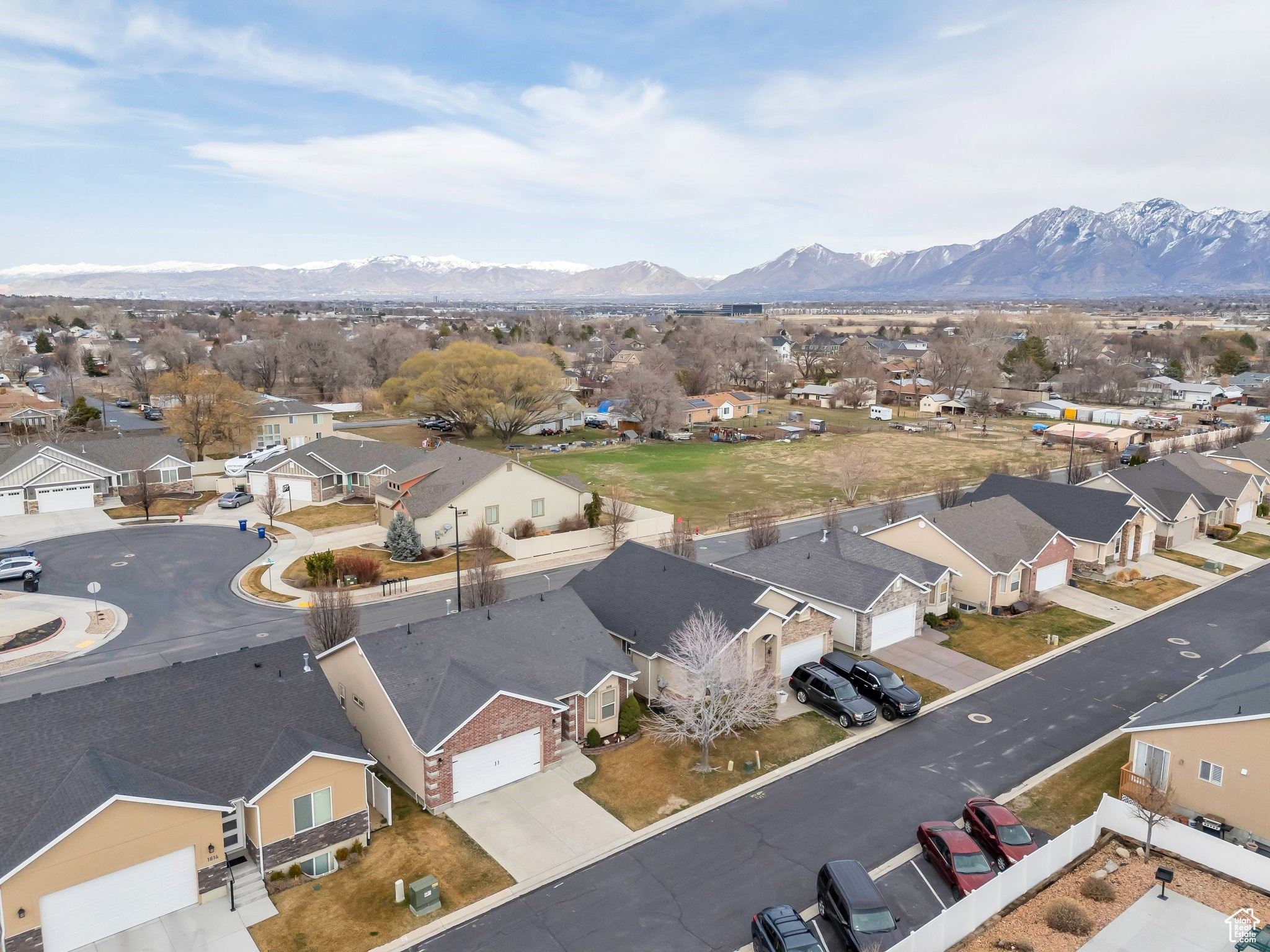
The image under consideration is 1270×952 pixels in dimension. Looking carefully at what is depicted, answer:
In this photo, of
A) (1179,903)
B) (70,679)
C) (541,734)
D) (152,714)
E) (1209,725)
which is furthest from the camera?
(70,679)

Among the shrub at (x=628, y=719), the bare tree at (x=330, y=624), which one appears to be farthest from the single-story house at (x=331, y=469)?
the shrub at (x=628, y=719)

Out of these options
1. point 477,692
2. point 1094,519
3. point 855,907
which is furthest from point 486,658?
point 1094,519

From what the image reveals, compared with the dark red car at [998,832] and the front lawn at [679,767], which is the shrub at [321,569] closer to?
the front lawn at [679,767]

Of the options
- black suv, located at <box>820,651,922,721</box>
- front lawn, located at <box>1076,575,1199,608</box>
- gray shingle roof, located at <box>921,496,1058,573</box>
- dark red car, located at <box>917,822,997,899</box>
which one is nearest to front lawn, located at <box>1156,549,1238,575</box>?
front lawn, located at <box>1076,575,1199,608</box>

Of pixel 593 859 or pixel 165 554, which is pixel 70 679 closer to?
pixel 165 554

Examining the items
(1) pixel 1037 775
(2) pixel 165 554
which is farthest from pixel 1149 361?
(2) pixel 165 554

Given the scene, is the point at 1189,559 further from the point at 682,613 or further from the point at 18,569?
the point at 18,569

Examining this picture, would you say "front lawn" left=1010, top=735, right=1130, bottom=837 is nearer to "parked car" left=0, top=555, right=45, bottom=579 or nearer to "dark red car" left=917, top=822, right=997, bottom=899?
"dark red car" left=917, top=822, right=997, bottom=899
